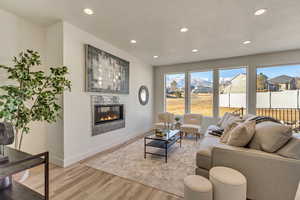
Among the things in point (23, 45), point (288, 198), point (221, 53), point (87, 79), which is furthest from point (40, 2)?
point (221, 53)

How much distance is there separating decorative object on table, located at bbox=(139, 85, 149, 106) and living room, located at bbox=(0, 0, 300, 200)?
7.5 inches

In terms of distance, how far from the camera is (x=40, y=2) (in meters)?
2.08

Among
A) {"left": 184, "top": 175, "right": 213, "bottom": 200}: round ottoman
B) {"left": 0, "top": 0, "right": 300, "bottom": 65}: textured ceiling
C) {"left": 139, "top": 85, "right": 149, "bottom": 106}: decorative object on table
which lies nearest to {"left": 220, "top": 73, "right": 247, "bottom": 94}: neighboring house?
{"left": 0, "top": 0, "right": 300, "bottom": 65}: textured ceiling

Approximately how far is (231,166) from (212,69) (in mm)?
4039

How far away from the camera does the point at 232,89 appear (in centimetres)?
480

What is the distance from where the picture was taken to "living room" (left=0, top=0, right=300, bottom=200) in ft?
5.26

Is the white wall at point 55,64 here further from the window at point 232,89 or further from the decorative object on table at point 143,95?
the window at point 232,89

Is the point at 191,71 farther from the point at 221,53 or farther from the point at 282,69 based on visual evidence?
the point at 282,69

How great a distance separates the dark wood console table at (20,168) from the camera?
1.09 m

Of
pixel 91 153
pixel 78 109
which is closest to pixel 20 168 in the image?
pixel 78 109

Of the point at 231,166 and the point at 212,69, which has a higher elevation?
the point at 212,69

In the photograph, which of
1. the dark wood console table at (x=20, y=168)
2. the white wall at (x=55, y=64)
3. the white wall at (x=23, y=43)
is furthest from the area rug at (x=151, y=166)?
the dark wood console table at (x=20, y=168)

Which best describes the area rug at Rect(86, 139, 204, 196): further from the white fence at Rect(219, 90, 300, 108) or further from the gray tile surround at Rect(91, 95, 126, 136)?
the white fence at Rect(219, 90, 300, 108)

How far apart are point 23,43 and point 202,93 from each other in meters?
5.24
